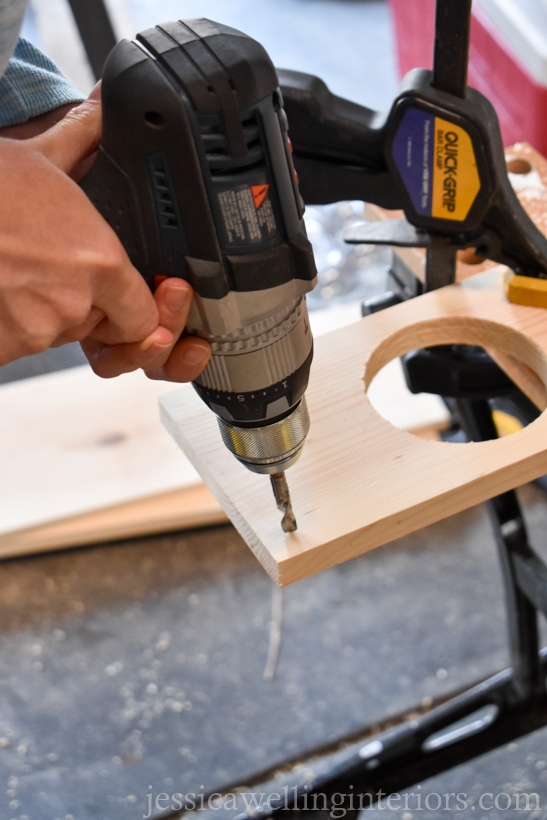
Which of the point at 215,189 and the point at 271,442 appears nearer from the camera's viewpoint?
the point at 215,189

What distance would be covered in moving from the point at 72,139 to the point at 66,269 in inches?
4.6

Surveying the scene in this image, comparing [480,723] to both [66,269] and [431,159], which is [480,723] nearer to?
[431,159]

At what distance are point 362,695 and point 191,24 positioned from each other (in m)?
1.22

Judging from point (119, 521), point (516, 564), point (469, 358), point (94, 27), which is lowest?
point (119, 521)

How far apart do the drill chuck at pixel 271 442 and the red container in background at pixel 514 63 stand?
0.91m

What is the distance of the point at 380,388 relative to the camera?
180cm

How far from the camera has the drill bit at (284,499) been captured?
699 mm

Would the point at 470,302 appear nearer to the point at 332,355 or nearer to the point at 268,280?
the point at 332,355

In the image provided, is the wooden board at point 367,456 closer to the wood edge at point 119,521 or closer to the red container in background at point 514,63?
the red container in background at point 514,63

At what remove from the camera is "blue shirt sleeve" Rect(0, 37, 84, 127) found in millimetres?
735

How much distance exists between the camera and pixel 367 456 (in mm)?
768

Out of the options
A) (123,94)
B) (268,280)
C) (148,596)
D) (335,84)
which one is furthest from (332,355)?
(335,84)

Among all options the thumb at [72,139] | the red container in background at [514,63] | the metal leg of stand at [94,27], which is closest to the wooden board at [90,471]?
the metal leg of stand at [94,27]

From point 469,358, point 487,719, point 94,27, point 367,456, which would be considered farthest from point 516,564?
point 94,27
